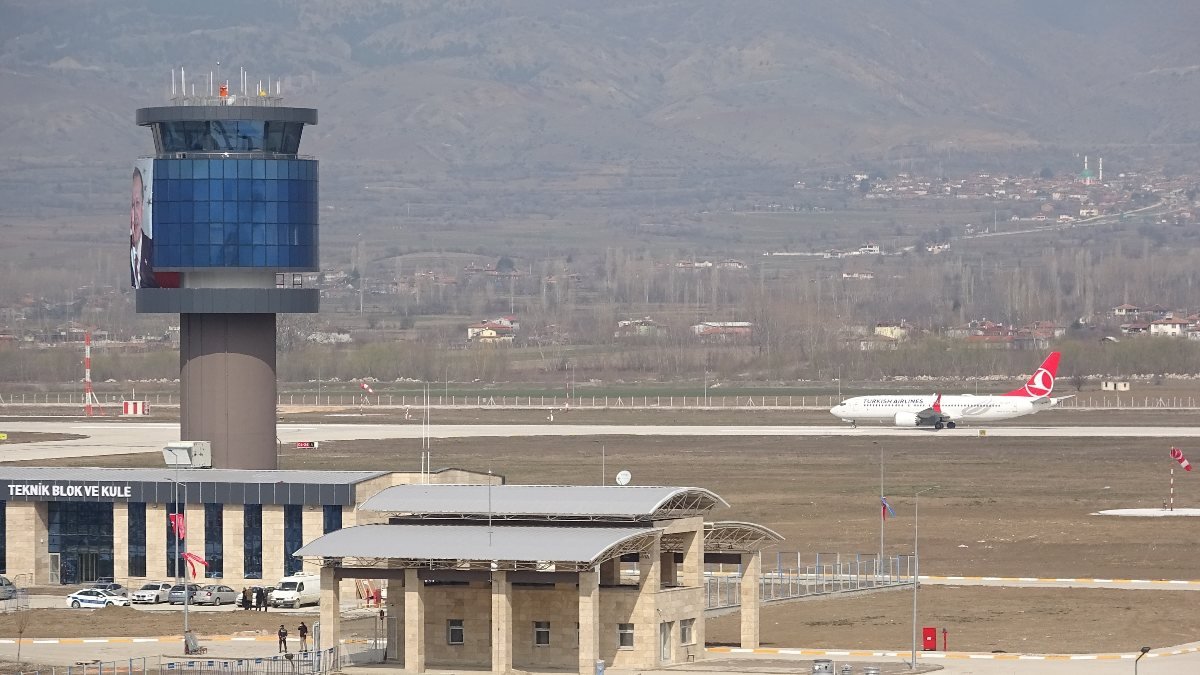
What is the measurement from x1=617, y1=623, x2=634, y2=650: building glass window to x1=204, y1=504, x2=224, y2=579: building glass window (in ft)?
87.1

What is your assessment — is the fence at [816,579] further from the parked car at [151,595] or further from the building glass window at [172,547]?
the building glass window at [172,547]

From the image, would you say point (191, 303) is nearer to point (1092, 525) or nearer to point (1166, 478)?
point (1092, 525)

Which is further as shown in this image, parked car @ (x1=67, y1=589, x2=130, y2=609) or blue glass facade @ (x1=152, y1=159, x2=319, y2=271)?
blue glass facade @ (x1=152, y1=159, x2=319, y2=271)

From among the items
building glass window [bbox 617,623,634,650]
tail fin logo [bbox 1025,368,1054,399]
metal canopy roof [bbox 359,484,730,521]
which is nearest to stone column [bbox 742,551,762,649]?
metal canopy roof [bbox 359,484,730,521]

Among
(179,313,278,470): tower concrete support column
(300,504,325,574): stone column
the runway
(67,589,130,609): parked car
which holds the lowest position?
(67,589,130,609): parked car

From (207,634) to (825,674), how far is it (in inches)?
914

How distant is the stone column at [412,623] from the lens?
202 ft

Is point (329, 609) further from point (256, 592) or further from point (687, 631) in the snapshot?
point (256, 592)

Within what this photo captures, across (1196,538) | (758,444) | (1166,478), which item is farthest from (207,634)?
(758,444)

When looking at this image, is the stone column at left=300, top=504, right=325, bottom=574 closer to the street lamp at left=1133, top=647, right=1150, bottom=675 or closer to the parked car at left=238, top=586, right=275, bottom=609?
the parked car at left=238, top=586, right=275, bottom=609

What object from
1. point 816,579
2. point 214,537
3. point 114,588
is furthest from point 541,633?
point 214,537

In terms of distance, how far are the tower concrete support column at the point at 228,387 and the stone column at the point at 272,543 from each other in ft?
22.3

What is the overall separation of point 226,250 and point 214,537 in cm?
1234

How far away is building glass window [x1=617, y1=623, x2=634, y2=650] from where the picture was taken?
62.5 meters
